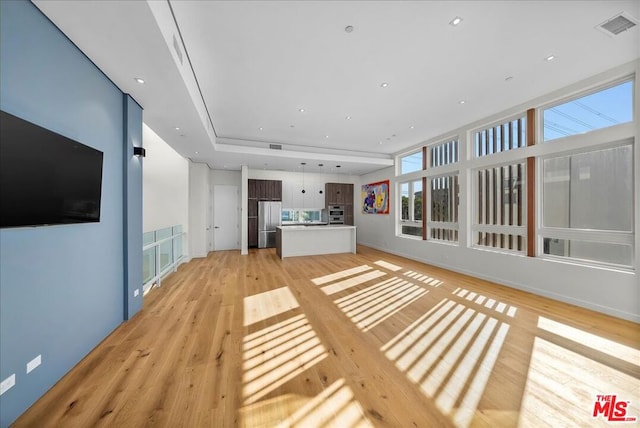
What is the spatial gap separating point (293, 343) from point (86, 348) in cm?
204

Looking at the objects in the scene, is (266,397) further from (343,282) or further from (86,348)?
(343,282)

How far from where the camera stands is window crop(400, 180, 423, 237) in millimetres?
6660

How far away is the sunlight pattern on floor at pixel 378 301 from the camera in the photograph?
296cm

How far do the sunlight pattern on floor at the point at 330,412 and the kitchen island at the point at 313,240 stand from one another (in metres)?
5.25

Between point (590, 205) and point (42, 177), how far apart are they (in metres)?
6.27

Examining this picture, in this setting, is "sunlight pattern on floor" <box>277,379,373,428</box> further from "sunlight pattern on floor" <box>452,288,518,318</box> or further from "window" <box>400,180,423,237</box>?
"window" <box>400,180,423,237</box>

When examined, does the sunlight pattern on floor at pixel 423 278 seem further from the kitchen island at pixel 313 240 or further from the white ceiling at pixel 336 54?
the white ceiling at pixel 336 54

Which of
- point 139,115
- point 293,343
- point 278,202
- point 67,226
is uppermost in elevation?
point 139,115

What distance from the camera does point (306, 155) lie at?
664cm

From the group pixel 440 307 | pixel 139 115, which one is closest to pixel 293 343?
pixel 440 307

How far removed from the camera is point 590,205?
10.9ft

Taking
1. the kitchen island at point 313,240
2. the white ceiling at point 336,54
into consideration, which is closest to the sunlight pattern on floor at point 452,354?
the white ceiling at point 336,54

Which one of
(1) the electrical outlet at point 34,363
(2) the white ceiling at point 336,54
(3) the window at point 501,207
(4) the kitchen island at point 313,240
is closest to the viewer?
(1) the electrical outlet at point 34,363

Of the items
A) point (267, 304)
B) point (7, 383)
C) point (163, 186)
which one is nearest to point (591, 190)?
point (267, 304)
